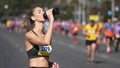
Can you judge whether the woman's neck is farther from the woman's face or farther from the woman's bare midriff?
the woman's bare midriff

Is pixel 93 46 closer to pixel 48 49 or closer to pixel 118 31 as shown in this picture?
pixel 118 31

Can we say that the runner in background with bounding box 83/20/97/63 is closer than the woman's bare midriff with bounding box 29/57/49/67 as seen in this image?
No

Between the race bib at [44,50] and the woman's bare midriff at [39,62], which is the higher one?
the race bib at [44,50]

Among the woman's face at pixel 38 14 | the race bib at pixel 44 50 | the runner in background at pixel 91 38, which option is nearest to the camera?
the woman's face at pixel 38 14

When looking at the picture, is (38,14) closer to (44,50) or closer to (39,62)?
(44,50)

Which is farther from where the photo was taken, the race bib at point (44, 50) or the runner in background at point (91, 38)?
the runner in background at point (91, 38)

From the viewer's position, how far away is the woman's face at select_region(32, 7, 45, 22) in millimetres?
7332

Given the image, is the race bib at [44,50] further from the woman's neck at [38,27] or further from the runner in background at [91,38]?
the runner in background at [91,38]

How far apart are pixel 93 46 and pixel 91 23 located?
3.60 ft

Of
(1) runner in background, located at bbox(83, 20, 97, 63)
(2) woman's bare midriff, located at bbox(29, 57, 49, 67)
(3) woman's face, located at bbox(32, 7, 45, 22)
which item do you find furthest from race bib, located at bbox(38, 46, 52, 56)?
(1) runner in background, located at bbox(83, 20, 97, 63)

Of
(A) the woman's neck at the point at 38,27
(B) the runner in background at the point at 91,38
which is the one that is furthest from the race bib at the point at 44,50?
(B) the runner in background at the point at 91,38

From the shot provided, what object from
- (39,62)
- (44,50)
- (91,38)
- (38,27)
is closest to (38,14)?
(38,27)

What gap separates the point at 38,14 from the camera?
7371 millimetres

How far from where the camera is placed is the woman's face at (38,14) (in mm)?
7332
